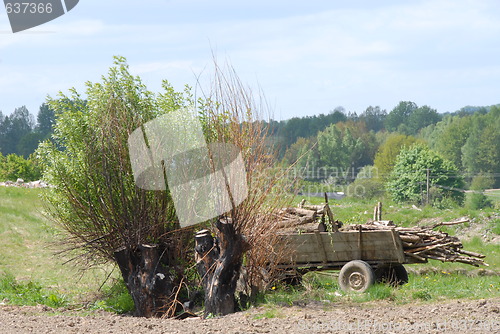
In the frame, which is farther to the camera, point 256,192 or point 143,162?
point 143,162

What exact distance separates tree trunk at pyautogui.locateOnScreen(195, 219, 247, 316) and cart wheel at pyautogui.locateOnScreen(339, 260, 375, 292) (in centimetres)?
216

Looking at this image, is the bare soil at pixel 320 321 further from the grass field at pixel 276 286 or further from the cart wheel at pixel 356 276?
the cart wheel at pixel 356 276

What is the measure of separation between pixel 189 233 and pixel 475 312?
185 inches

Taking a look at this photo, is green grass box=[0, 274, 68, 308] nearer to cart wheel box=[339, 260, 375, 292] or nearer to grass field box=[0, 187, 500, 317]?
grass field box=[0, 187, 500, 317]

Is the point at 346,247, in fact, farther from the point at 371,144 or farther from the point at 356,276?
the point at 371,144

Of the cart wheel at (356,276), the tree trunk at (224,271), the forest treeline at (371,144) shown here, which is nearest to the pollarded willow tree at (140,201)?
the tree trunk at (224,271)

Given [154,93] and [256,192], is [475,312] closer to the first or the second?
[256,192]

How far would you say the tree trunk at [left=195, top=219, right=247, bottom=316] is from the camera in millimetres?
8531

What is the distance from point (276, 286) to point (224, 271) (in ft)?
6.13

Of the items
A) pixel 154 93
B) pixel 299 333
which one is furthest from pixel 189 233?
pixel 299 333

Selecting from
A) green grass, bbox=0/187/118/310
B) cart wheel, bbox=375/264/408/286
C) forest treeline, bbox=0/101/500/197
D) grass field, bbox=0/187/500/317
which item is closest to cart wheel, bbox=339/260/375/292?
grass field, bbox=0/187/500/317

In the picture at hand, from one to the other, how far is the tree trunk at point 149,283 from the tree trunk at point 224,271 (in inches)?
44.3

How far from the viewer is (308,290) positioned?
9289 mm

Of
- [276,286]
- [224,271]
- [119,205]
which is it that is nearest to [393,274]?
[276,286]
